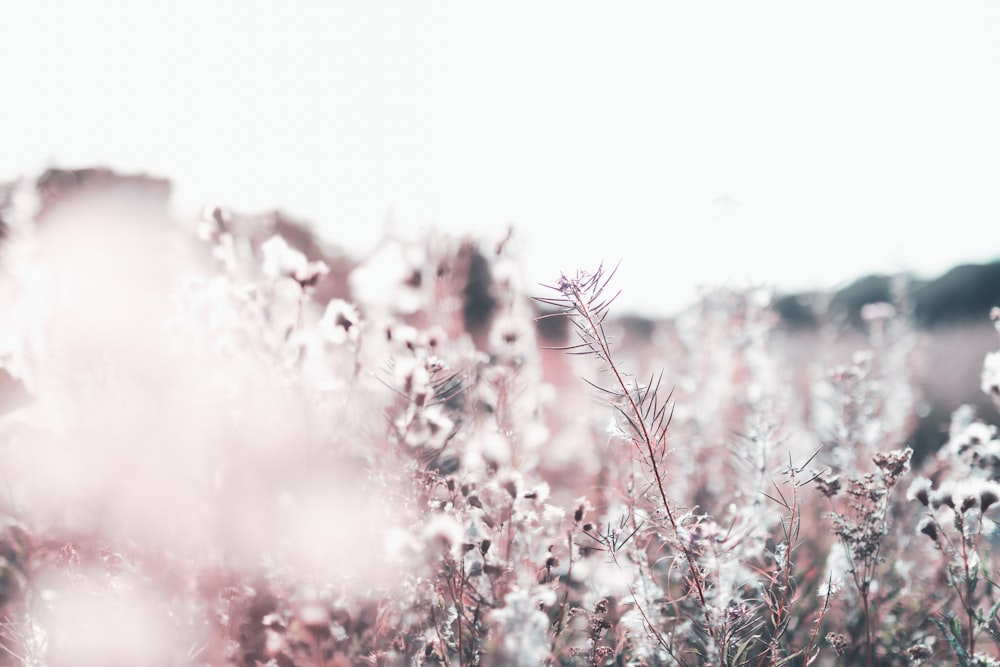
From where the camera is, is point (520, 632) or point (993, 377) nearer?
point (520, 632)

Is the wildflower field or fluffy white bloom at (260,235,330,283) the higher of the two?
fluffy white bloom at (260,235,330,283)

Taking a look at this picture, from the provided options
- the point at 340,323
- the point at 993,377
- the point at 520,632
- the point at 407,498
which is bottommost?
the point at 520,632

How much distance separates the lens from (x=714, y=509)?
2.79 m

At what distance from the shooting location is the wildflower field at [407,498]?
1413 millimetres

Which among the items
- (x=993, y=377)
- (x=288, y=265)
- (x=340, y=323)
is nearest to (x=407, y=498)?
(x=340, y=323)

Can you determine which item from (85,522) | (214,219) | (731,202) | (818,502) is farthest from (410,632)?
(731,202)

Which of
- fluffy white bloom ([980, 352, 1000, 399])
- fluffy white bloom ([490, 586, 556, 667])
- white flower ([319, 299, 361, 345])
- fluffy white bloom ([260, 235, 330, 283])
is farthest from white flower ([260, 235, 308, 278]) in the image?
fluffy white bloom ([980, 352, 1000, 399])

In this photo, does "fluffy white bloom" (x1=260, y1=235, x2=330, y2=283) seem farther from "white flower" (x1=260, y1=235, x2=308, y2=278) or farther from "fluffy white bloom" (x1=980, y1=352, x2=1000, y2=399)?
"fluffy white bloom" (x1=980, y1=352, x2=1000, y2=399)

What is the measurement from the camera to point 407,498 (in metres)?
1.59

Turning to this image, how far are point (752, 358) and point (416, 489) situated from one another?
263cm

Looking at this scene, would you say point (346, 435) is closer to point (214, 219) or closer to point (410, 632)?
point (214, 219)

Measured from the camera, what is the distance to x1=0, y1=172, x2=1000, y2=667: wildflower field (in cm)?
141

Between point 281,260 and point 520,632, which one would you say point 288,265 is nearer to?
point 281,260

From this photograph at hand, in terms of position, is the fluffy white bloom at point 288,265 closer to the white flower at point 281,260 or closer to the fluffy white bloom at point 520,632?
the white flower at point 281,260
